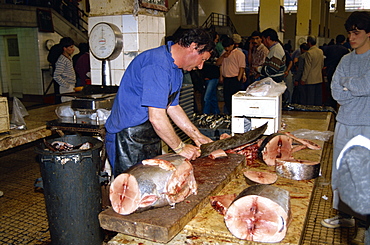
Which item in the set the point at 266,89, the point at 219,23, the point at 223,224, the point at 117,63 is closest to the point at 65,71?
the point at 117,63

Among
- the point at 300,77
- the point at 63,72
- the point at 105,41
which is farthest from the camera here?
the point at 300,77

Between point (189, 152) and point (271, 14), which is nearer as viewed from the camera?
point (189, 152)

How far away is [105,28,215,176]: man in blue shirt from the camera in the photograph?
2.88 meters

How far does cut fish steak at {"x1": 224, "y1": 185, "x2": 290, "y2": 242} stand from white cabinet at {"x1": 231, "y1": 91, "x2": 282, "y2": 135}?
2.03 meters

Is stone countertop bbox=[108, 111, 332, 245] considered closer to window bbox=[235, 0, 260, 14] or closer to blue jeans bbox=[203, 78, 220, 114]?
blue jeans bbox=[203, 78, 220, 114]

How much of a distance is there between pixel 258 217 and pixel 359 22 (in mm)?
2377

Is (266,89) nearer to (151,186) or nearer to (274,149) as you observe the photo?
(274,149)

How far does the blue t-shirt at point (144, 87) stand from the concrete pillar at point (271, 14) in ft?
29.4

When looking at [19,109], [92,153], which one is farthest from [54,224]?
[19,109]

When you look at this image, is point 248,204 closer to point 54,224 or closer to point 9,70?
point 54,224

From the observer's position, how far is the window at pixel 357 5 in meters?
28.3

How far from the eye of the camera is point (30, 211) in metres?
4.70

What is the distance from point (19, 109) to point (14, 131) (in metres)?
0.59

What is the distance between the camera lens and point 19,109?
5273 millimetres
